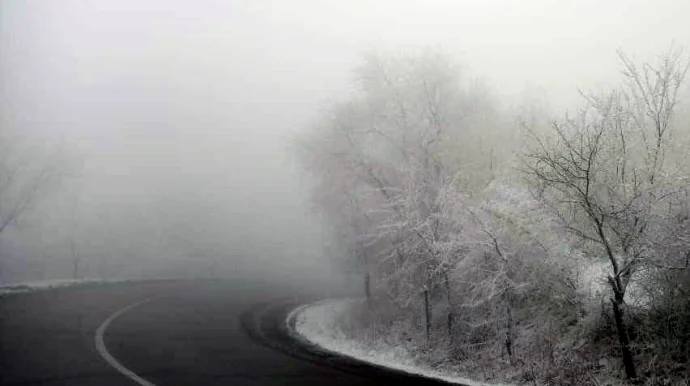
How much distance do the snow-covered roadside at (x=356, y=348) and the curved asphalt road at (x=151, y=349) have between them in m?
1.07

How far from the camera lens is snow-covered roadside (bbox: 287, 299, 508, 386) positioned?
40.1ft

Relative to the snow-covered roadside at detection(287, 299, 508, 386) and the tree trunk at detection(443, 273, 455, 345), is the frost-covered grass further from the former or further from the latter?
the tree trunk at detection(443, 273, 455, 345)

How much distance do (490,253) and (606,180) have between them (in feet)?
11.8

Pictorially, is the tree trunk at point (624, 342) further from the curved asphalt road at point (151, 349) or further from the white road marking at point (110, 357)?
the white road marking at point (110, 357)

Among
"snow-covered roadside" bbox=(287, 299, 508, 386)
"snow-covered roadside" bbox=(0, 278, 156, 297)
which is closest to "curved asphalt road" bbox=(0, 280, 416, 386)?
"snow-covered roadside" bbox=(287, 299, 508, 386)

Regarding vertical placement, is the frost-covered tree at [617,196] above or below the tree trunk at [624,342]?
above

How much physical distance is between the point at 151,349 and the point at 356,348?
618 cm

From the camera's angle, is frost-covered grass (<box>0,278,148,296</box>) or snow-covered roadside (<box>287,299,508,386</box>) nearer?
snow-covered roadside (<box>287,299,508,386</box>)

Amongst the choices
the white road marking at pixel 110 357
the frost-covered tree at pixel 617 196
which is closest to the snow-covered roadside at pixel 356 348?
the frost-covered tree at pixel 617 196

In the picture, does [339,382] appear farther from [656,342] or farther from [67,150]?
[67,150]

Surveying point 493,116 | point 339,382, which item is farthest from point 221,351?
point 493,116

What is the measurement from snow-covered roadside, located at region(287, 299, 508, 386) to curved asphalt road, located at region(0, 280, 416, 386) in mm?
1070

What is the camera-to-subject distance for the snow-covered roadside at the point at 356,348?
40.1 feet

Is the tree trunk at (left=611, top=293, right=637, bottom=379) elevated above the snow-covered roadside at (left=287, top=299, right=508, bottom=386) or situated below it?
above
